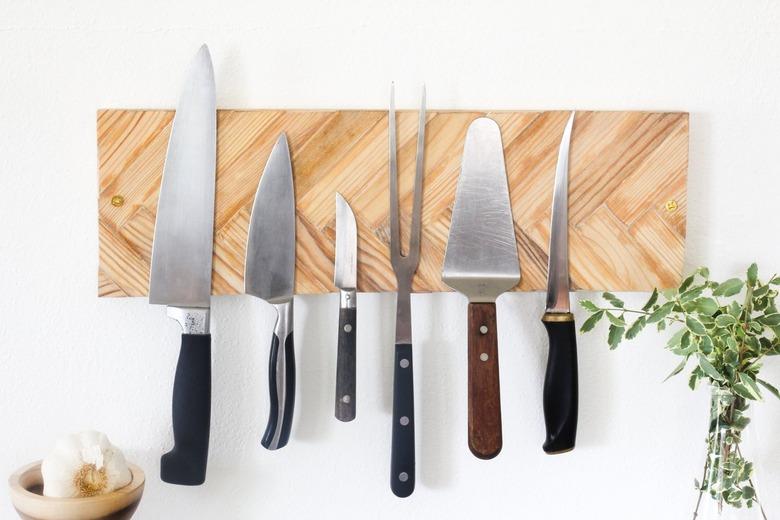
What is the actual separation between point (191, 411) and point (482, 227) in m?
0.37

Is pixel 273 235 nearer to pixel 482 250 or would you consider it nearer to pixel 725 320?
pixel 482 250

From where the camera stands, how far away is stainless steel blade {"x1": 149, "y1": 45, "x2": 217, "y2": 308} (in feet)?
2.46

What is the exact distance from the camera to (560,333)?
764 millimetres

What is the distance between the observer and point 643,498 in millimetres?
848

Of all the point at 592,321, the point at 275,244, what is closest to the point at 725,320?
the point at 592,321

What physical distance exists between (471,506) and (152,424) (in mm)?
388

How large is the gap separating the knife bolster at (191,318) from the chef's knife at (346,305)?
0.14m

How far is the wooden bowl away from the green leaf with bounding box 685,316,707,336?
58cm

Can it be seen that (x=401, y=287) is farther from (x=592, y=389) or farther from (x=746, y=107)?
(x=746, y=107)

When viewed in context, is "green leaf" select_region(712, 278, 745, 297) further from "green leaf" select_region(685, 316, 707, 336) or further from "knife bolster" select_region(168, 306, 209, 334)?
"knife bolster" select_region(168, 306, 209, 334)

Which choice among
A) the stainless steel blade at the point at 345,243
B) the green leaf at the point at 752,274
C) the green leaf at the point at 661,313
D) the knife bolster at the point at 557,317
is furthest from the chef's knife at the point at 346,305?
the green leaf at the point at 752,274

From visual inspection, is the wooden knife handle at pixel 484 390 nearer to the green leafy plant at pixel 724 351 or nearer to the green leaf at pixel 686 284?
the green leafy plant at pixel 724 351

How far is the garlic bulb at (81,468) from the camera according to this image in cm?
67

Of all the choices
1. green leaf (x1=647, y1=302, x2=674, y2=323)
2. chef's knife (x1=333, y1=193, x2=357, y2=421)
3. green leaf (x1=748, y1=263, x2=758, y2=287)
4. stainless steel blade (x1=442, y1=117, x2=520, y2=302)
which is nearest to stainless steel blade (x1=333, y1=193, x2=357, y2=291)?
chef's knife (x1=333, y1=193, x2=357, y2=421)
